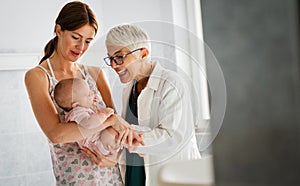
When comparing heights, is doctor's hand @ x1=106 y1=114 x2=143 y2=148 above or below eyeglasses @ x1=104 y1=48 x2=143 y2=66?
below

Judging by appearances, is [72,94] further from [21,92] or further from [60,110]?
[21,92]

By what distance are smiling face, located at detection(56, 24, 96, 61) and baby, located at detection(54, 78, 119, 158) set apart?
0.34 feet

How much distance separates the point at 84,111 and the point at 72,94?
0.06m

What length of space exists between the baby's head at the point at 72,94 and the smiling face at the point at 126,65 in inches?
4.5

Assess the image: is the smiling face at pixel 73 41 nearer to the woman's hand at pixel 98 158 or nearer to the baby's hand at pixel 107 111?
the baby's hand at pixel 107 111

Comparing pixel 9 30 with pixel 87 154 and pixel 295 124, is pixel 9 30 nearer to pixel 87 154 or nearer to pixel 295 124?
pixel 87 154

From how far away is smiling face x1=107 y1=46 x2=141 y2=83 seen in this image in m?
1.43

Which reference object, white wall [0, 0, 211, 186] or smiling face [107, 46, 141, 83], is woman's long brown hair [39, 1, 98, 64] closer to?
smiling face [107, 46, 141, 83]

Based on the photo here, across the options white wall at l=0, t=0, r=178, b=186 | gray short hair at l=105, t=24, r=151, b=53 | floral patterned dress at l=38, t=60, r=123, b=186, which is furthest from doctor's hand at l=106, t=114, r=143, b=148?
white wall at l=0, t=0, r=178, b=186

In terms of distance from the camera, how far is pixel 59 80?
151cm

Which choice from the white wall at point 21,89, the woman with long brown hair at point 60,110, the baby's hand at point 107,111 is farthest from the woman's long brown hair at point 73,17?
the white wall at point 21,89

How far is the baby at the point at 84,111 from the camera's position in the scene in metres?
1.44

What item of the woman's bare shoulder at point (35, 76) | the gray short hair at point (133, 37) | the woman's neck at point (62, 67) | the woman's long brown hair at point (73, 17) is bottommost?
the woman's bare shoulder at point (35, 76)

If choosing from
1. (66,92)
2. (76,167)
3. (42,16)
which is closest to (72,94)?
(66,92)
